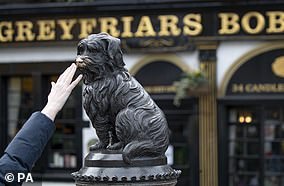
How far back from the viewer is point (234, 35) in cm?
1113

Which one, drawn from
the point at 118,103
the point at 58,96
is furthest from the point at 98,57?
the point at 58,96

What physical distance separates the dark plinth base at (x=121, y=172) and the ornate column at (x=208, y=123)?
775cm

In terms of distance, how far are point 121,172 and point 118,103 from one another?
361 mm

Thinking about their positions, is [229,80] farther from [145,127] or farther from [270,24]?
[145,127]

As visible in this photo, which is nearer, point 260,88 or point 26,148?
point 26,148

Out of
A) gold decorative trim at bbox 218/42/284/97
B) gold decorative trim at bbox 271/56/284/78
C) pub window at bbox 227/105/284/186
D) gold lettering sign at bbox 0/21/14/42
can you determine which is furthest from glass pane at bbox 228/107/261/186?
gold lettering sign at bbox 0/21/14/42

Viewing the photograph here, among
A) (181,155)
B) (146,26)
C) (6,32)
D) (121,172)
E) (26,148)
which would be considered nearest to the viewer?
(26,148)

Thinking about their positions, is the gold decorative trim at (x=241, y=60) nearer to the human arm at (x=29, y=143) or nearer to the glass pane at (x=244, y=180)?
the glass pane at (x=244, y=180)

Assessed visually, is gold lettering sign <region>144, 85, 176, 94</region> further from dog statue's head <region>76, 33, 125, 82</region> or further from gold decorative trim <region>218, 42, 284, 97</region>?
dog statue's head <region>76, 33, 125, 82</region>

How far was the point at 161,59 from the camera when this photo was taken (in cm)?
1152

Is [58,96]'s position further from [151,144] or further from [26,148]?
[151,144]

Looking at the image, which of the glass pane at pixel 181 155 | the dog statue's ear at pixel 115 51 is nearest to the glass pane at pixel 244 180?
the glass pane at pixel 181 155

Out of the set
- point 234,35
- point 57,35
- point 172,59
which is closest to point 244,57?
point 234,35

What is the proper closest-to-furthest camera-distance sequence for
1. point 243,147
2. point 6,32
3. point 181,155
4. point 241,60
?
point 241,60 < point 243,147 < point 181,155 < point 6,32
